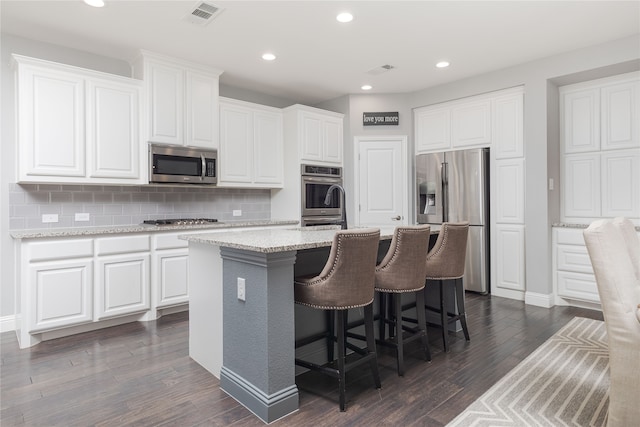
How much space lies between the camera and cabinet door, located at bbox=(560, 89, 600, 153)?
13.3 feet

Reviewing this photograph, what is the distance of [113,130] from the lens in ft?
11.9

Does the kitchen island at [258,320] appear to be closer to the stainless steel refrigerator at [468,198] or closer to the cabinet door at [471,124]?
the stainless steel refrigerator at [468,198]

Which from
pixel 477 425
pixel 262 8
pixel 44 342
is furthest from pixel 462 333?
pixel 44 342

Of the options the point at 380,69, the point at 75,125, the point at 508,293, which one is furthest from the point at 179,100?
the point at 508,293

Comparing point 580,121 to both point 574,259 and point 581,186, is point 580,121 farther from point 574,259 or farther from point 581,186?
point 574,259

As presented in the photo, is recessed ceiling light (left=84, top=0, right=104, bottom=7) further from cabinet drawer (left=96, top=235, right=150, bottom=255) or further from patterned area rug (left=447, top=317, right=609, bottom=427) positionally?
patterned area rug (left=447, top=317, right=609, bottom=427)

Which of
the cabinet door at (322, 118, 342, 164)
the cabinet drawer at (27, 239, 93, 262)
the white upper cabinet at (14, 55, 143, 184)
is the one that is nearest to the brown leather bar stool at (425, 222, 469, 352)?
the cabinet door at (322, 118, 342, 164)

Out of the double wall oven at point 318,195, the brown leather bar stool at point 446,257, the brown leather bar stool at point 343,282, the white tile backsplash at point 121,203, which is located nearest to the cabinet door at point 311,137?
the double wall oven at point 318,195

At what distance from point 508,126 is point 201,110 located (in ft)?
11.6

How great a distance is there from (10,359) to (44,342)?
36 centimetres

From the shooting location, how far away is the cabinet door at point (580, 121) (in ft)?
13.3

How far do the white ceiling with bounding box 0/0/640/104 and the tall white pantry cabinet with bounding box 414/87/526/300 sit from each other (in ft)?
1.44

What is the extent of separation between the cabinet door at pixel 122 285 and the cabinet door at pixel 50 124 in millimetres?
888

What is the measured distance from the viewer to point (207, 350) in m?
2.52
